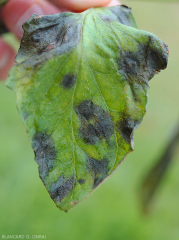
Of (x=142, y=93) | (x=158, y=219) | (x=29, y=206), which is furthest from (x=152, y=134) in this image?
(x=142, y=93)

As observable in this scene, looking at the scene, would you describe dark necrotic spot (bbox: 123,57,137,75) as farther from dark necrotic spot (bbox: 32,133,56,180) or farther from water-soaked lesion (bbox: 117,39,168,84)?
dark necrotic spot (bbox: 32,133,56,180)

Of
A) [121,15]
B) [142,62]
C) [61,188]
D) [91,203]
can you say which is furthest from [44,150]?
[91,203]

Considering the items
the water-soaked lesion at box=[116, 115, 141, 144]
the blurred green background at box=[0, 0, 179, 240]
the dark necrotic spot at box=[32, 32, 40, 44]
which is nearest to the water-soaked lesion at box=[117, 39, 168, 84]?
the water-soaked lesion at box=[116, 115, 141, 144]

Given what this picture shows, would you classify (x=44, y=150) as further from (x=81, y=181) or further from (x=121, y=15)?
(x=121, y=15)

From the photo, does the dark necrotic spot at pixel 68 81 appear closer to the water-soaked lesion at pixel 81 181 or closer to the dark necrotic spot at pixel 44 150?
the dark necrotic spot at pixel 44 150

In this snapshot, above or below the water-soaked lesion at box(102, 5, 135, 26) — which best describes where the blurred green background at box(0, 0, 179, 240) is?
below

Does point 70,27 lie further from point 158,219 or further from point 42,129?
point 158,219

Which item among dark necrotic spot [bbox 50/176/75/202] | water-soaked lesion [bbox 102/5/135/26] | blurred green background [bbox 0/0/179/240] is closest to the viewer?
dark necrotic spot [bbox 50/176/75/202]
